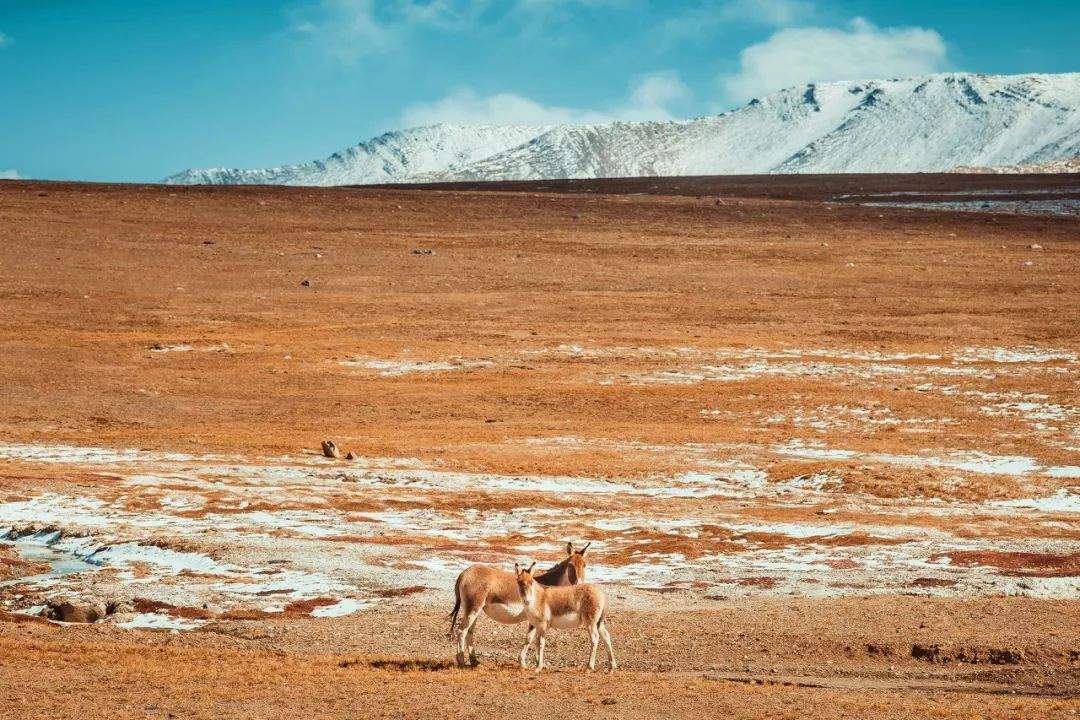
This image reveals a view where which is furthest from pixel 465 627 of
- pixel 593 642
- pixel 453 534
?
pixel 453 534

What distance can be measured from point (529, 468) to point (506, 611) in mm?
14795

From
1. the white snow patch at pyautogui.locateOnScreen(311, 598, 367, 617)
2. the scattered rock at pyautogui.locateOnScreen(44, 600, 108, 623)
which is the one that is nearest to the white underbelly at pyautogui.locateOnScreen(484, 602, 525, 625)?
the white snow patch at pyautogui.locateOnScreen(311, 598, 367, 617)

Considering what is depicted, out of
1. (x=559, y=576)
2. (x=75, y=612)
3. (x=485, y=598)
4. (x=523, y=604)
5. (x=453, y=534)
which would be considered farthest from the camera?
(x=453, y=534)

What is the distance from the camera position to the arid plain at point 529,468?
50.6 ft

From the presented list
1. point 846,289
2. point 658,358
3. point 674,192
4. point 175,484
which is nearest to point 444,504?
point 175,484

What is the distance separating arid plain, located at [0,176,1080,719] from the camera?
607 inches

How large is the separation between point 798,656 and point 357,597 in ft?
20.5

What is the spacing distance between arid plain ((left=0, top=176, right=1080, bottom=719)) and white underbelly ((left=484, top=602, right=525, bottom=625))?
0.74m

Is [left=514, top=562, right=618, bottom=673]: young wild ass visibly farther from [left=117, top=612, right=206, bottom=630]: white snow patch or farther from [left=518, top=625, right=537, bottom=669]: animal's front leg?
[left=117, top=612, right=206, bottom=630]: white snow patch

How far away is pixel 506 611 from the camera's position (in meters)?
15.0

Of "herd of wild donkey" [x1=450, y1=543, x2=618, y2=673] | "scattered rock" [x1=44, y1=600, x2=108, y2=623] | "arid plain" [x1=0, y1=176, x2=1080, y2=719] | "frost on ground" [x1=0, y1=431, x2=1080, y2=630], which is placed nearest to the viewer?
"herd of wild donkey" [x1=450, y1=543, x2=618, y2=673]

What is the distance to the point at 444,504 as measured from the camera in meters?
25.8

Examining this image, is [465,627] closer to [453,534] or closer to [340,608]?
[340,608]

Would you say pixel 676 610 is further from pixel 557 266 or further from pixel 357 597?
pixel 557 266
